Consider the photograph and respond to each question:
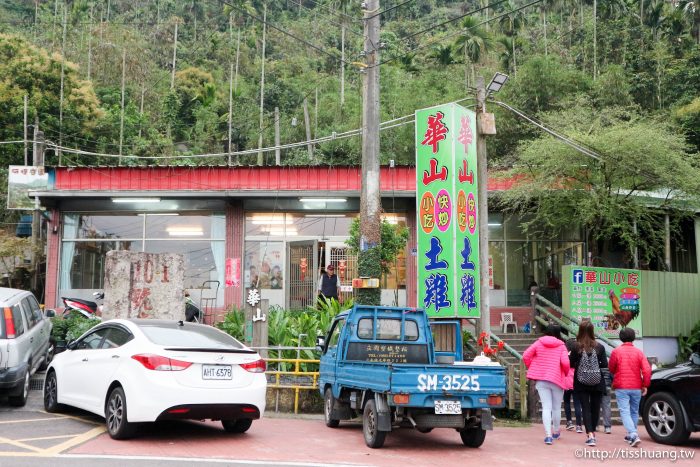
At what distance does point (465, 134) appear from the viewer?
517 inches

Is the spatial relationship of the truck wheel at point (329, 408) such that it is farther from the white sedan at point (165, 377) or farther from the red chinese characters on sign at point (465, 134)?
the red chinese characters on sign at point (465, 134)

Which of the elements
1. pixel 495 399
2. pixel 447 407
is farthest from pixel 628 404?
pixel 447 407

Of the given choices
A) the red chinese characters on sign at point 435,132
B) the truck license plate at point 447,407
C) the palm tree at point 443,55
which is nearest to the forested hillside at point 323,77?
the palm tree at point 443,55

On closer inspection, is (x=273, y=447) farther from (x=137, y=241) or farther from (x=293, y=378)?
(x=137, y=241)

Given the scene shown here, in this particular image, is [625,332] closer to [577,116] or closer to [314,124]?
[577,116]

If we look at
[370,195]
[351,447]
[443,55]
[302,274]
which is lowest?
[351,447]

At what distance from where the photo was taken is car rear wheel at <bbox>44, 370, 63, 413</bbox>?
10067 millimetres

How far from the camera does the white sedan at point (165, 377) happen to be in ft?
25.9

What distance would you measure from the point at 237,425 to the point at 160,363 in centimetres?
185

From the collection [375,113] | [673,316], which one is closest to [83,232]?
[375,113]

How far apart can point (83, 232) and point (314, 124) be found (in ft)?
87.9

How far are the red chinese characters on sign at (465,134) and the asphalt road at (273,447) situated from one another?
538 cm

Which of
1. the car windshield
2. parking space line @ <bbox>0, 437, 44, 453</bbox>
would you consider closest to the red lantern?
the car windshield

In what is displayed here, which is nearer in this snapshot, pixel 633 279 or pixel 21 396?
pixel 21 396
